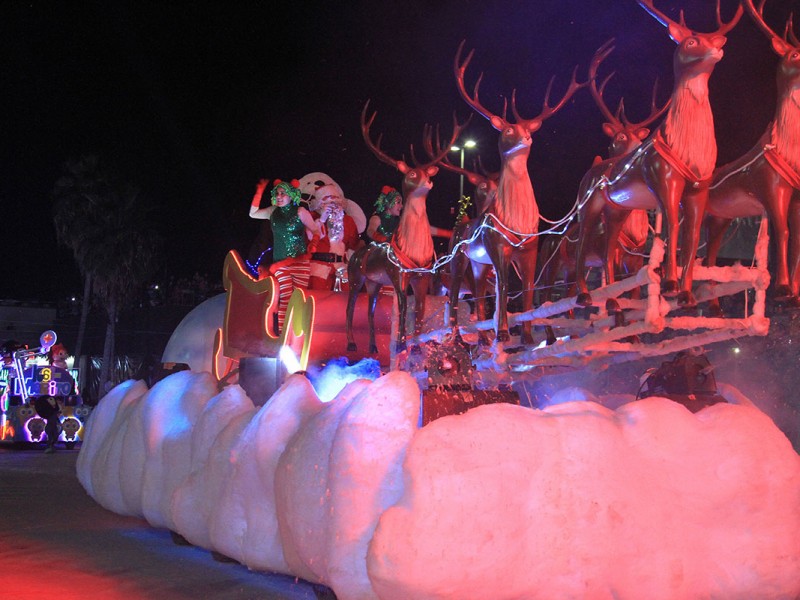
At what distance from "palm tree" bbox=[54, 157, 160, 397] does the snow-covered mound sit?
23595 mm

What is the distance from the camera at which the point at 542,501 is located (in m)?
5.00

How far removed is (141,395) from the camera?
33.8 ft

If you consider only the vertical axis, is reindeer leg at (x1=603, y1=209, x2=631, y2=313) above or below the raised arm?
below

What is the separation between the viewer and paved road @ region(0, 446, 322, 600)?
6324 millimetres

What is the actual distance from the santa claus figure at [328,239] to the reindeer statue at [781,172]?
611 cm

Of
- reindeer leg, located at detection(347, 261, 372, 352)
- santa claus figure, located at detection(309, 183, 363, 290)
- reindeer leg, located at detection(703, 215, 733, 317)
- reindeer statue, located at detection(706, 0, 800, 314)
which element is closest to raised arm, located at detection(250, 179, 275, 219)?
santa claus figure, located at detection(309, 183, 363, 290)

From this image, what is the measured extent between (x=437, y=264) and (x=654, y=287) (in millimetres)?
3318

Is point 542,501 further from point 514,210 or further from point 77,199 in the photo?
point 77,199

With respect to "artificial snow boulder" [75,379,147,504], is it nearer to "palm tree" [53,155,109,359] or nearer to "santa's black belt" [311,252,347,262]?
"santa's black belt" [311,252,347,262]

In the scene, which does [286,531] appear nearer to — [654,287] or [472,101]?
[654,287]

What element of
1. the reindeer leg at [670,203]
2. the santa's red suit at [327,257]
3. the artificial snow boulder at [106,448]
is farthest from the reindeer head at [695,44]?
the artificial snow boulder at [106,448]

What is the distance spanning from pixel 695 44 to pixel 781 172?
40.7 inches

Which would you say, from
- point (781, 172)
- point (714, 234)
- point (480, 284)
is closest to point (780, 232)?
point (781, 172)

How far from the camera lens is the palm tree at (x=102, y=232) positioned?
91.7 ft
